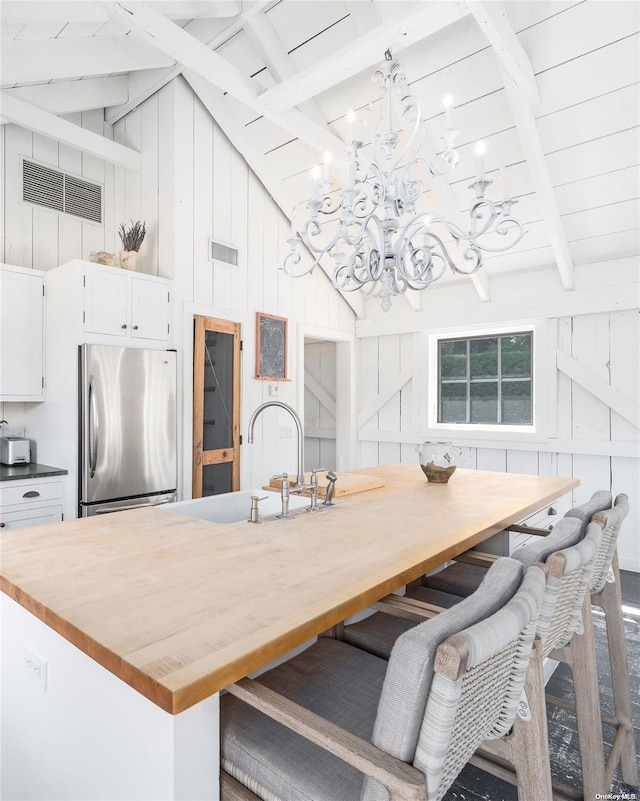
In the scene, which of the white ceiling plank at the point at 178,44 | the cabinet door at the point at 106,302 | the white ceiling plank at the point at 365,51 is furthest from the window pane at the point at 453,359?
the cabinet door at the point at 106,302

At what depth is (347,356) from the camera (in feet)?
18.4

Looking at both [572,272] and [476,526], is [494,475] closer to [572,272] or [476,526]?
[476,526]

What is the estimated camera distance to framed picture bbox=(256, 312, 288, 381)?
4.38 meters

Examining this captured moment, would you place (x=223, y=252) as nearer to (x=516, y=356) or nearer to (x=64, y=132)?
(x=64, y=132)

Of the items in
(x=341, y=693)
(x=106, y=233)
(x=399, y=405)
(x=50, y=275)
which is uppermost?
(x=106, y=233)

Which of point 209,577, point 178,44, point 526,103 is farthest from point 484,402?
point 209,577

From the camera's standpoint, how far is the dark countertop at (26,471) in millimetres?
2944

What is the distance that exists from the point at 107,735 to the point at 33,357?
9.60 ft

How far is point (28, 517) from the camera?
2996mm

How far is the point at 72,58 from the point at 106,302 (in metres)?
1.50

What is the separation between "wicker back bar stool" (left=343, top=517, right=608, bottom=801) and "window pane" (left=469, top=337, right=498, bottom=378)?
3.41 meters

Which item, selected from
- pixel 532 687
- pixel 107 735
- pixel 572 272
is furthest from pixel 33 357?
pixel 572 272

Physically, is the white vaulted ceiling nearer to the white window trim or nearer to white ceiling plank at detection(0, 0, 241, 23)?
white ceiling plank at detection(0, 0, 241, 23)

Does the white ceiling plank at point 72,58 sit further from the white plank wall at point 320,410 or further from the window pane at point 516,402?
the window pane at point 516,402
